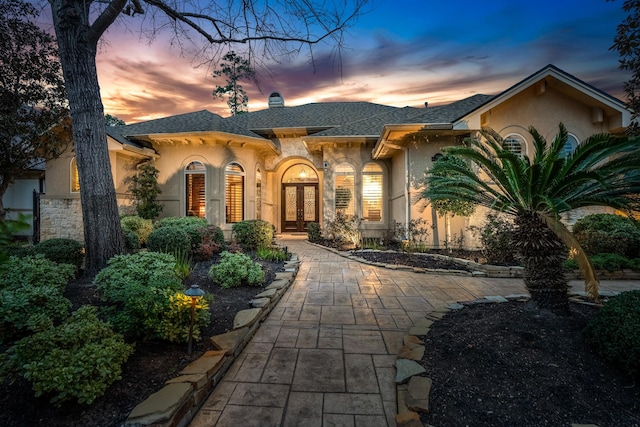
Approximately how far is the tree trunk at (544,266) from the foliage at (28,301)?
4.49 metres

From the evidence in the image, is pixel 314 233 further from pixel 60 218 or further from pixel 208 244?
pixel 60 218

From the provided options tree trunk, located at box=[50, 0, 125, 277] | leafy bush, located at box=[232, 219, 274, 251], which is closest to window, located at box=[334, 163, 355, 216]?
leafy bush, located at box=[232, 219, 274, 251]

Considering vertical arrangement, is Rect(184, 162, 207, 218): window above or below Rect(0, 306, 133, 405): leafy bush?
above

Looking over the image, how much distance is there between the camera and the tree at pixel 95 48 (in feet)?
14.5

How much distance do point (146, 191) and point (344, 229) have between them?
709 centimetres

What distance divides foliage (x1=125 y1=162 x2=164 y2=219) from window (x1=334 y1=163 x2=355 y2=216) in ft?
21.8

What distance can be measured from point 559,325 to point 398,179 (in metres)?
8.17

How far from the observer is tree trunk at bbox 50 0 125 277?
4.50 meters

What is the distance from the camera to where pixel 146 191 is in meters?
10.4

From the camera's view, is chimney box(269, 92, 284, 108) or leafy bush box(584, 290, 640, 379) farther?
chimney box(269, 92, 284, 108)

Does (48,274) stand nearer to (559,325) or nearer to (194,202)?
Answer: (559,325)

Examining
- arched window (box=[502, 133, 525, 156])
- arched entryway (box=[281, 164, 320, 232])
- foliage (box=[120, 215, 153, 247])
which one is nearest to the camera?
foliage (box=[120, 215, 153, 247])

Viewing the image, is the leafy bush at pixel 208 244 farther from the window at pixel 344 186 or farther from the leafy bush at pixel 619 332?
the leafy bush at pixel 619 332

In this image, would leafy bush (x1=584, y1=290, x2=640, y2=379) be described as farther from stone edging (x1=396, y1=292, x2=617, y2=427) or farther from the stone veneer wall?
the stone veneer wall
